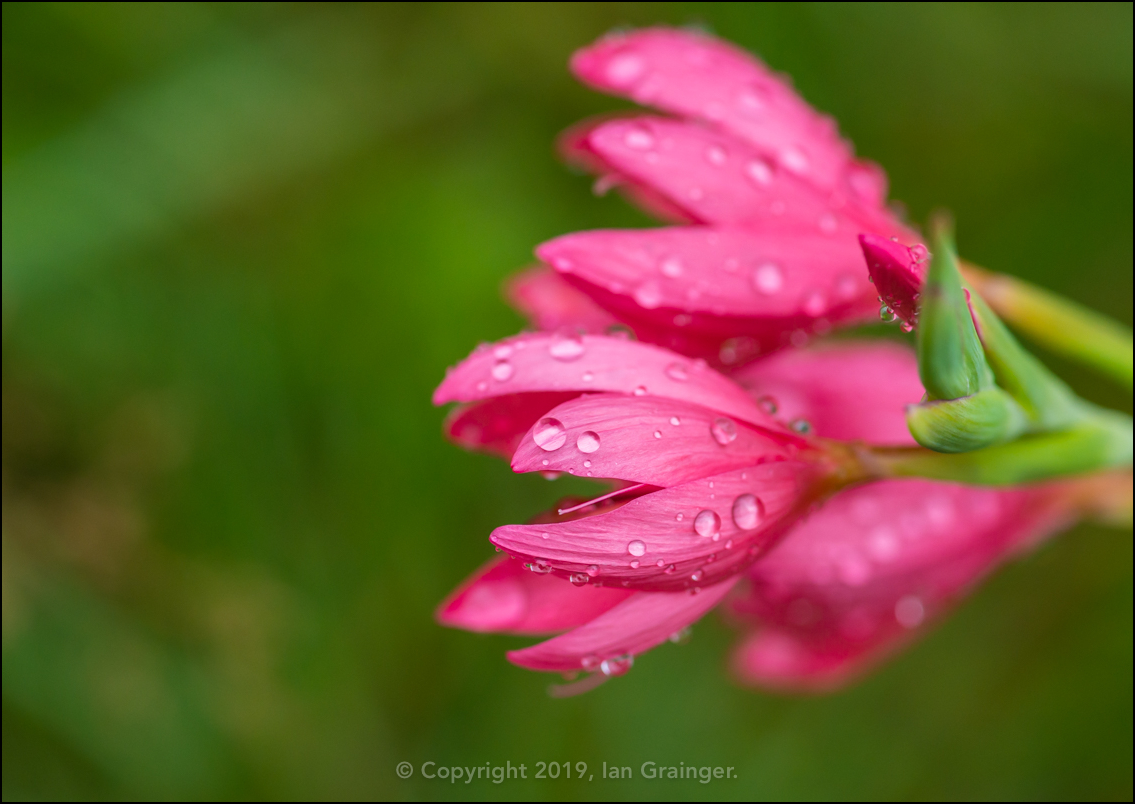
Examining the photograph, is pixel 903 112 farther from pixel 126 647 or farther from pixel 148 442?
pixel 126 647

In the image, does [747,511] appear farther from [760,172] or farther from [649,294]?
[760,172]

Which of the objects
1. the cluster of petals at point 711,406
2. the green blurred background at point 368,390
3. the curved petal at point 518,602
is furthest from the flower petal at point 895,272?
the green blurred background at point 368,390

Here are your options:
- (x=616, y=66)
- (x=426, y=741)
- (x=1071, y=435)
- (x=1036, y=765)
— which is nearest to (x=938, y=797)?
(x=1036, y=765)

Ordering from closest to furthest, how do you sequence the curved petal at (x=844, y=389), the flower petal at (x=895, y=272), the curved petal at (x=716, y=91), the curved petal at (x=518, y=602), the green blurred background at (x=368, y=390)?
the flower petal at (x=895, y=272)
the curved petal at (x=518, y=602)
the curved petal at (x=716, y=91)
the curved petal at (x=844, y=389)
the green blurred background at (x=368, y=390)

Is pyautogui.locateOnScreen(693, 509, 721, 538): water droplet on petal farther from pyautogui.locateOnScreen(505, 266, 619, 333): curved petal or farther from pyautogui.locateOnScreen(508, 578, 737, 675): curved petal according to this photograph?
pyautogui.locateOnScreen(505, 266, 619, 333): curved petal

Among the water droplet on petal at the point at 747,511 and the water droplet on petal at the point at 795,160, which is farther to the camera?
the water droplet on petal at the point at 795,160

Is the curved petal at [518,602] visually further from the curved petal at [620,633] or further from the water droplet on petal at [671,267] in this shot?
the water droplet on petal at [671,267]
